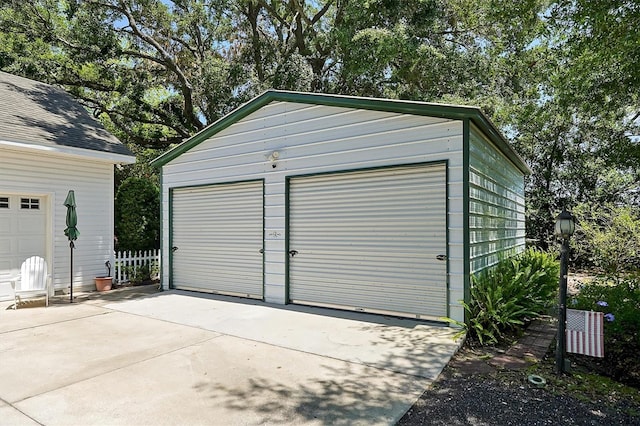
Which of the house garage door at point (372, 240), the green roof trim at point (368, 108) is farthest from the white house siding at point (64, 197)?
the house garage door at point (372, 240)

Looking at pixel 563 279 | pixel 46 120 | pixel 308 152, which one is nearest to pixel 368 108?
pixel 308 152

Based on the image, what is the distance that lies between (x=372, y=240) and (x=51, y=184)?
23.3ft

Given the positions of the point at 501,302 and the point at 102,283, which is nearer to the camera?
the point at 501,302

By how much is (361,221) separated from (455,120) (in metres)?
2.14

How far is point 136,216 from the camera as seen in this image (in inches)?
434

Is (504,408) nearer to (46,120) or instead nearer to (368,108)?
(368,108)

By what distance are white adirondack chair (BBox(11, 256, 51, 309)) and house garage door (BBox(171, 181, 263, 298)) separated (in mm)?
2486

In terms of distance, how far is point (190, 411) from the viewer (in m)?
3.22

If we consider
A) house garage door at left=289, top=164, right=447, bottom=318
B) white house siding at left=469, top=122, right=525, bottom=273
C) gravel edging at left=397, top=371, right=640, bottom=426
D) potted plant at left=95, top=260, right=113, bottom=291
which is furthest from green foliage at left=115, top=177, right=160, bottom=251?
gravel edging at left=397, top=371, right=640, bottom=426

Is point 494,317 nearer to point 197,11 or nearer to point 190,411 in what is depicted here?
point 190,411

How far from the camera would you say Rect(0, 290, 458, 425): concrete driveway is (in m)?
Result: 3.23

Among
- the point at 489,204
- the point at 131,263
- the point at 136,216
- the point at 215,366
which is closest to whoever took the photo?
the point at 215,366

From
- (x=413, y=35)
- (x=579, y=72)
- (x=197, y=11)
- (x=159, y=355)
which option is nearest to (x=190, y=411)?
(x=159, y=355)

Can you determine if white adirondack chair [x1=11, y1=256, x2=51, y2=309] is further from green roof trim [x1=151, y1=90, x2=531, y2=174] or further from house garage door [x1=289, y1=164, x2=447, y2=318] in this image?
house garage door [x1=289, y1=164, x2=447, y2=318]
